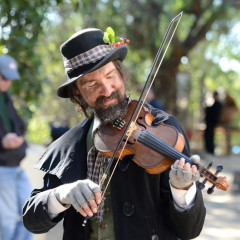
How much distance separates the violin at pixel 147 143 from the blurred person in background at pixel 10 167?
2054 millimetres

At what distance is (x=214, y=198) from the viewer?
8.47 m

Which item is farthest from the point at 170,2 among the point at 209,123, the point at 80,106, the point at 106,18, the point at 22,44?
the point at 80,106

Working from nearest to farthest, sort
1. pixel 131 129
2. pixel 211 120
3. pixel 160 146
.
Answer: pixel 160 146 → pixel 131 129 → pixel 211 120

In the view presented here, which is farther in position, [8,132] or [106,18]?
[106,18]

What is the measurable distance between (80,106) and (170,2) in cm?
870

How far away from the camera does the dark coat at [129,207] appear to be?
6.98ft

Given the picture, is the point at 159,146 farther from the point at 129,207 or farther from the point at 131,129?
the point at 129,207

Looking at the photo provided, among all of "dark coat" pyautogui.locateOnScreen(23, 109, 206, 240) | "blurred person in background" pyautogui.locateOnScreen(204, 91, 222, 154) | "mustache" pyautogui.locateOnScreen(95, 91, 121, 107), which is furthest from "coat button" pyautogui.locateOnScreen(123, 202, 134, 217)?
"blurred person in background" pyautogui.locateOnScreen(204, 91, 222, 154)

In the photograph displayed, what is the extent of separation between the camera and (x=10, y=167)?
13.9ft

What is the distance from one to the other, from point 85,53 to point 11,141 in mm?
2048

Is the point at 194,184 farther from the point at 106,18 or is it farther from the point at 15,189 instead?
the point at 106,18

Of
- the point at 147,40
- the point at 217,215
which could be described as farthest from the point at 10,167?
the point at 147,40

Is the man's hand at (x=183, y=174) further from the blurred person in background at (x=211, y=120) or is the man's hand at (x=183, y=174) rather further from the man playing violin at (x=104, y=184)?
the blurred person in background at (x=211, y=120)

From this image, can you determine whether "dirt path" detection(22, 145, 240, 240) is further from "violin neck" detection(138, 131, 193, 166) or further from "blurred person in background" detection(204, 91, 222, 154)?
"blurred person in background" detection(204, 91, 222, 154)
